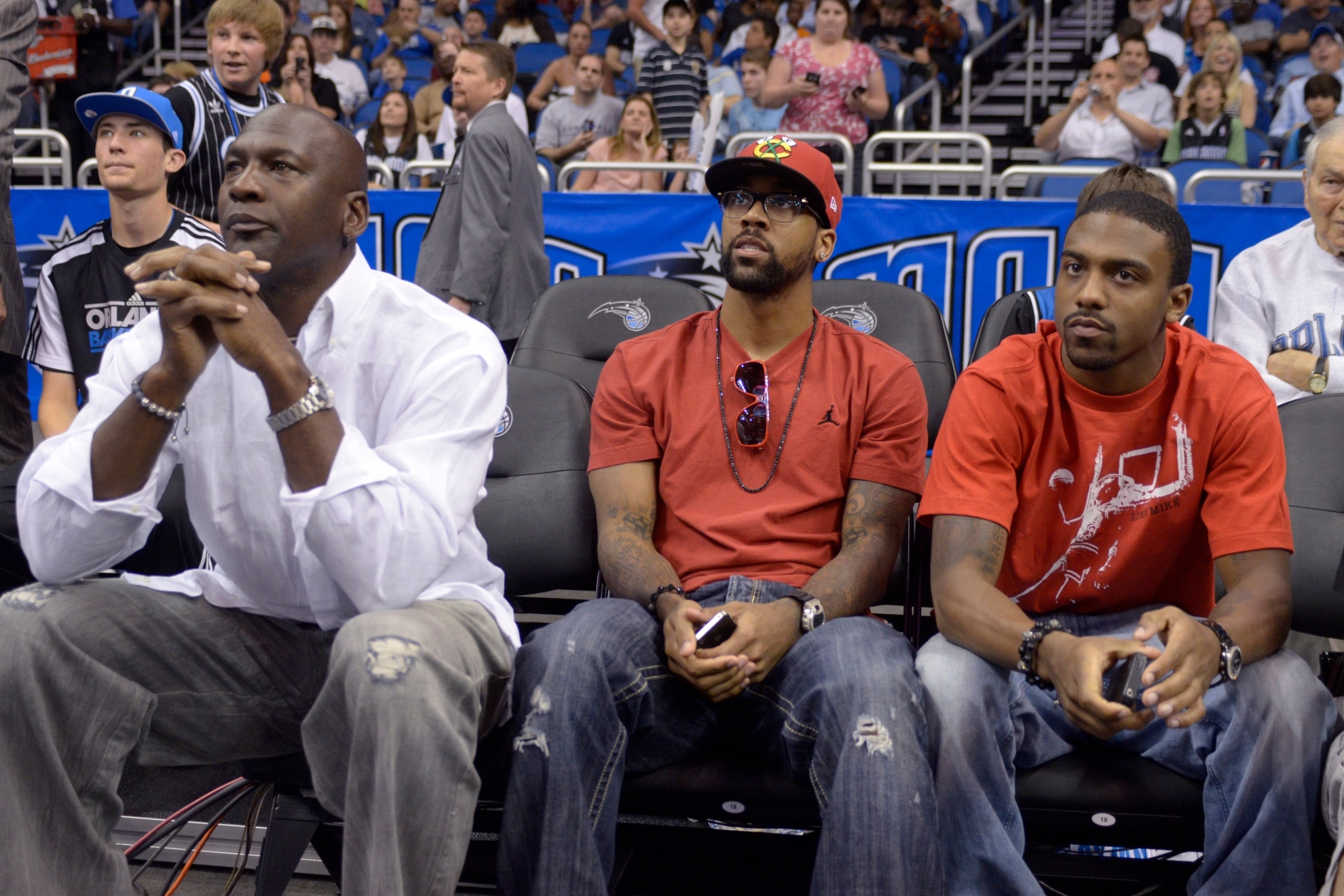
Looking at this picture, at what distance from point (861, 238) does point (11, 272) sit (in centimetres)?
352

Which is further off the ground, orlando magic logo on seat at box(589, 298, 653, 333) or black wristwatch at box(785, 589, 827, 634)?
orlando magic logo on seat at box(589, 298, 653, 333)

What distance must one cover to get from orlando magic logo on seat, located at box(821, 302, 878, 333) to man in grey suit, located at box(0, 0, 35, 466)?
7.61 feet

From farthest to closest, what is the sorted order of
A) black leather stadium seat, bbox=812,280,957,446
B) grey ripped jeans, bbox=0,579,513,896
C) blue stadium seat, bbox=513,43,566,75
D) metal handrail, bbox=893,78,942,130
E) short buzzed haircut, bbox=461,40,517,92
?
blue stadium seat, bbox=513,43,566,75 → metal handrail, bbox=893,78,942,130 → short buzzed haircut, bbox=461,40,517,92 → black leather stadium seat, bbox=812,280,957,446 → grey ripped jeans, bbox=0,579,513,896

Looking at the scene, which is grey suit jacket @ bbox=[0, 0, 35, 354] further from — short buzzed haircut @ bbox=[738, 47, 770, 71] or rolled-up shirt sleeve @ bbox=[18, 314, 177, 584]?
short buzzed haircut @ bbox=[738, 47, 770, 71]

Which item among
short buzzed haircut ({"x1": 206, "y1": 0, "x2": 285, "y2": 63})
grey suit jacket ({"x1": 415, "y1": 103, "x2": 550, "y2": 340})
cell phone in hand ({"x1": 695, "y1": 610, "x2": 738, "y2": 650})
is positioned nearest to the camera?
cell phone in hand ({"x1": 695, "y1": 610, "x2": 738, "y2": 650})

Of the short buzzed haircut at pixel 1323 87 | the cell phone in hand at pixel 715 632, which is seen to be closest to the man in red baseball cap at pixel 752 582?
the cell phone in hand at pixel 715 632

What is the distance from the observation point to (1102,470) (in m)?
2.36

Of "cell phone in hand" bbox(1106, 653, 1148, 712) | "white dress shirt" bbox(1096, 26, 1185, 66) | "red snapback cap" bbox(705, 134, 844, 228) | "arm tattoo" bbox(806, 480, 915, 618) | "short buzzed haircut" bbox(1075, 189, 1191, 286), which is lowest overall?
"cell phone in hand" bbox(1106, 653, 1148, 712)

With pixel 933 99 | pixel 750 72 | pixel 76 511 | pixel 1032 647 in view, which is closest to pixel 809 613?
pixel 1032 647

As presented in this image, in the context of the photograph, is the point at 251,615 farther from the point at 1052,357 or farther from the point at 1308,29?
the point at 1308,29

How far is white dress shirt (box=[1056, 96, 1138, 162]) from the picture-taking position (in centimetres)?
740

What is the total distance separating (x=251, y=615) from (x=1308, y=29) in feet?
29.0

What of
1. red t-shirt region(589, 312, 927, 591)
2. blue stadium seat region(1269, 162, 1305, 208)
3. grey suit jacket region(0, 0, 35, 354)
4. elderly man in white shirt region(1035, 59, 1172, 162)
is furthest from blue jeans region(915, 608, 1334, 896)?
elderly man in white shirt region(1035, 59, 1172, 162)

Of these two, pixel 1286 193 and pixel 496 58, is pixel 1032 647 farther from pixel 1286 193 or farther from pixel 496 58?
pixel 1286 193
